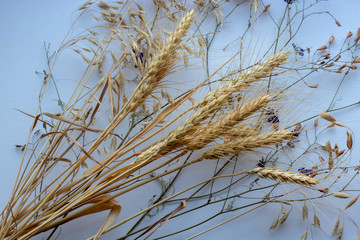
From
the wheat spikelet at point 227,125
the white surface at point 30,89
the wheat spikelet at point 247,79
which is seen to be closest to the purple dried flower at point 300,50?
the white surface at point 30,89

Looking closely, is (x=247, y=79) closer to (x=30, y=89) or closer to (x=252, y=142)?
(x=252, y=142)

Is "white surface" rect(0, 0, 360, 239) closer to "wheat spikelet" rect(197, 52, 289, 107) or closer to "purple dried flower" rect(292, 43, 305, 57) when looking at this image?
"purple dried flower" rect(292, 43, 305, 57)

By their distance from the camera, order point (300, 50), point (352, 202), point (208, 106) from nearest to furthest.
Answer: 1. point (208, 106)
2. point (352, 202)
3. point (300, 50)

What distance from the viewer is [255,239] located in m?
1.28

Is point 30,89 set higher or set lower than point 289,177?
higher

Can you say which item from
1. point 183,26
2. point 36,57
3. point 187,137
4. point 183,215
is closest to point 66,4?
point 36,57

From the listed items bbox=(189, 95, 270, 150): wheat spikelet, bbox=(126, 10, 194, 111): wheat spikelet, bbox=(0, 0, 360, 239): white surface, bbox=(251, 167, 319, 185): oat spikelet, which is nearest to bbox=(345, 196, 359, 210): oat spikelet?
bbox=(0, 0, 360, 239): white surface

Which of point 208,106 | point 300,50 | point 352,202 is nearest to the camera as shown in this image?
point 208,106

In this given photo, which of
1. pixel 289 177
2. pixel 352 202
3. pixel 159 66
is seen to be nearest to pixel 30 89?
pixel 159 66

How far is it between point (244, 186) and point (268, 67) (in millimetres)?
443

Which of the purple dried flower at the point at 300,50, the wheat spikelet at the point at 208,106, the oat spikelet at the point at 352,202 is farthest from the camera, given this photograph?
the purple dried flower at the point at 300,50

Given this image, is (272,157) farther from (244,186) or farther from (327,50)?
(327,50)

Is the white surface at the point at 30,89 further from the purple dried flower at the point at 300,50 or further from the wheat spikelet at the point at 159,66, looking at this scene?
the wheat spikelet at the point at 159,66

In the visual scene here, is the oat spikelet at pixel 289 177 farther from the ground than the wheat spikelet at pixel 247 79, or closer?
closer
